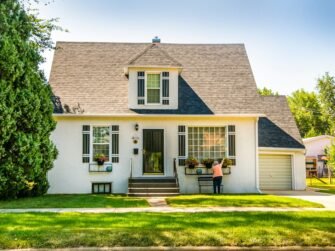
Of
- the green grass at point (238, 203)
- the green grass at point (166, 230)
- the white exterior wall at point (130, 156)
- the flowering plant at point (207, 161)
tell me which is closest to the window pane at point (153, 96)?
the white exterior wall at point (130, 156)

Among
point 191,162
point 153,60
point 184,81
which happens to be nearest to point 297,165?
point 191,162

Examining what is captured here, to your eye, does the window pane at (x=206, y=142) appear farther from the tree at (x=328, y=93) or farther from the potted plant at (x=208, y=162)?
the tree at (x=328, y=93)

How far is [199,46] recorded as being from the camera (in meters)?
22.1

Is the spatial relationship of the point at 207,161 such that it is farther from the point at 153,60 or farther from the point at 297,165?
the point at 297,165

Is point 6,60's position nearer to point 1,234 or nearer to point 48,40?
point 48,40

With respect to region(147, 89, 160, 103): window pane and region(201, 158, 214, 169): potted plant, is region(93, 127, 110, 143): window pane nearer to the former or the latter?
region(147, 89, 160, 103): window pane

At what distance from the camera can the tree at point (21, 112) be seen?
13773 millimetres

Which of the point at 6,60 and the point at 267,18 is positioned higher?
the point at 267,18

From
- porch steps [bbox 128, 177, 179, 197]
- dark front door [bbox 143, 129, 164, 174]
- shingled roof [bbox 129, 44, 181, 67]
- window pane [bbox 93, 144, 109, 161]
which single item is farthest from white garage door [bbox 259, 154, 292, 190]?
window pane [bbox 93, 144, 109, 161]

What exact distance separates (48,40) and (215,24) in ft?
27.4

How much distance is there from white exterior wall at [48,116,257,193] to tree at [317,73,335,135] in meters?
45.6

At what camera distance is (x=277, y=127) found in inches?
853

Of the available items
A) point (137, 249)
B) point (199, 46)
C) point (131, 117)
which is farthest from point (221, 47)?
point (137, 249)

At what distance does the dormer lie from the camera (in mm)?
18312
